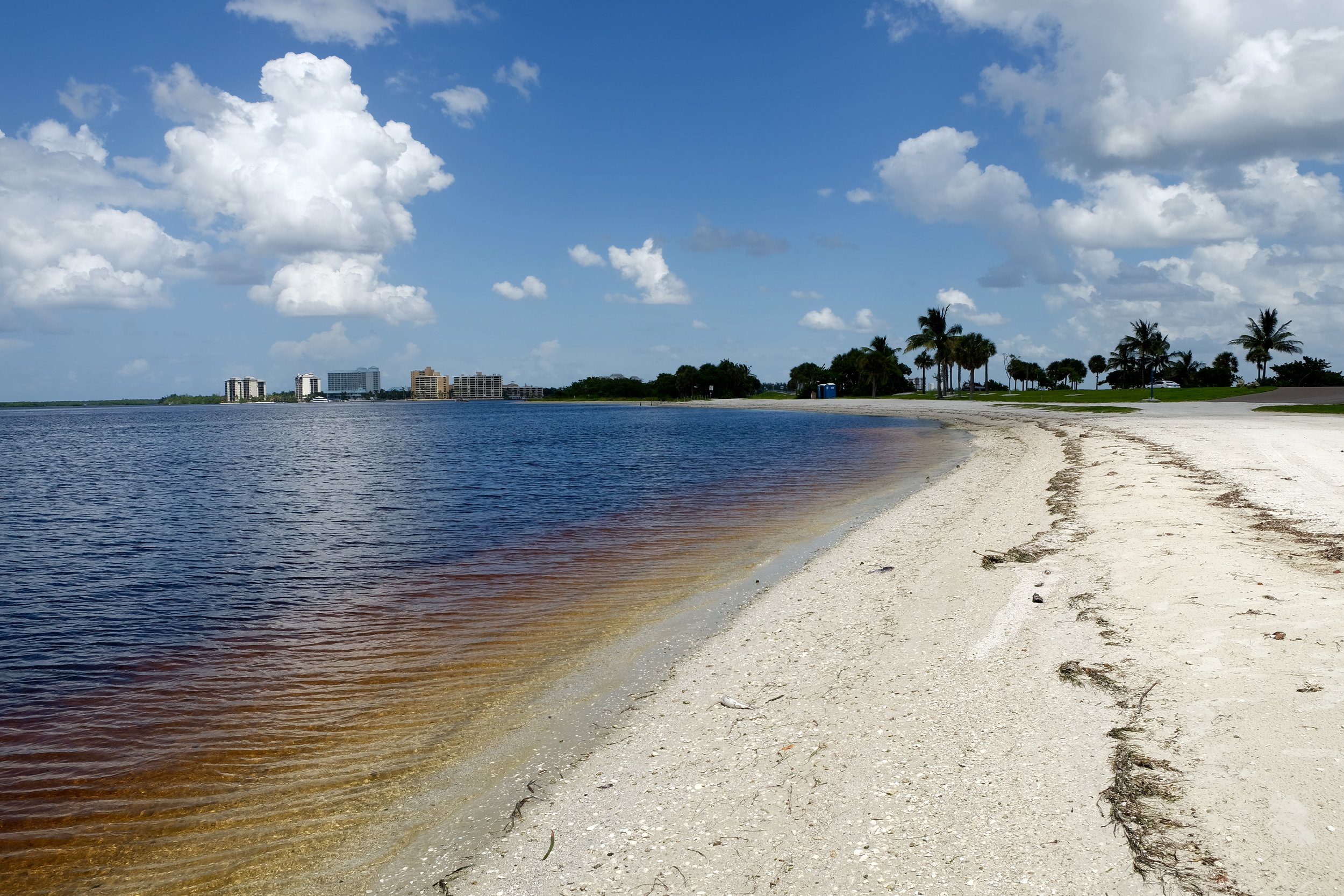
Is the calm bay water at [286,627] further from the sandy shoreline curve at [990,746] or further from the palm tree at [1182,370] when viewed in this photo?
the palm tree at [1182,370]

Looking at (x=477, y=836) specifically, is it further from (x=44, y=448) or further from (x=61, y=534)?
(x=44, y=448)

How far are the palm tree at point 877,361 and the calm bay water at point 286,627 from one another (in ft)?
374

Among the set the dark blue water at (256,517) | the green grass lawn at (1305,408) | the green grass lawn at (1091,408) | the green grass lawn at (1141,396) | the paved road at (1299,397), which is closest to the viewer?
the dark blue water at (256,517)

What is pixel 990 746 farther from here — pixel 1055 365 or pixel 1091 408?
pixel 1055 365

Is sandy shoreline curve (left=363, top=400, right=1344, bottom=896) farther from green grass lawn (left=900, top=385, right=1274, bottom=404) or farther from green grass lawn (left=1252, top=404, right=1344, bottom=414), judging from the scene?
green grass lawn (left=900, top=385, right=1274, bottom=404)

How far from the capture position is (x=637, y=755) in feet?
20.2

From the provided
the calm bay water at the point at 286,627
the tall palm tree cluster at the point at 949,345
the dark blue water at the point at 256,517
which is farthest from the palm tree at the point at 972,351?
the calm bay water at the point at 286,627

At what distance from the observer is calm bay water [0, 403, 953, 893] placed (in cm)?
592

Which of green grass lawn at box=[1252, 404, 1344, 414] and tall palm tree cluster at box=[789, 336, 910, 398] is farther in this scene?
tall palm tree cluster at box=[789, 336, 910, 398]

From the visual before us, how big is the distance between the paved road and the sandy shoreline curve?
186ft

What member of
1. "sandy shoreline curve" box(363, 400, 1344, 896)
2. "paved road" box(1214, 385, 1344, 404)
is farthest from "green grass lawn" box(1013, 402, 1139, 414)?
"sandy shoreline curve" box(363, 400, 1344, 896)

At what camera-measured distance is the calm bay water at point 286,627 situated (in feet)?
19.4

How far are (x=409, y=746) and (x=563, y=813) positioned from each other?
2312 millimetres

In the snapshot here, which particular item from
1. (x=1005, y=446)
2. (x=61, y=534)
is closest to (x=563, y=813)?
(x=61, y=534)
